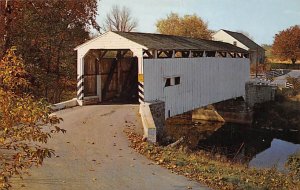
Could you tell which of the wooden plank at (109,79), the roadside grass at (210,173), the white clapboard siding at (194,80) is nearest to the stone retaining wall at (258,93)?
the white clapboard siding at (194,80)

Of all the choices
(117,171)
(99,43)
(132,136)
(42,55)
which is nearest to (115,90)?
(99,43)

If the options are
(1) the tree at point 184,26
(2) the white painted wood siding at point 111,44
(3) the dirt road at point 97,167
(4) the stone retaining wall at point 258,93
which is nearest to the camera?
(3) the dirt road at point 97,167

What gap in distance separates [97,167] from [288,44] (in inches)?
2153

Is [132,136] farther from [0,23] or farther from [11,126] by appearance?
[0,23]

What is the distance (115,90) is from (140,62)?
4.67 meters

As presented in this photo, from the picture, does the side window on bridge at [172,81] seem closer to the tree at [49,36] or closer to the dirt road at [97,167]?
the dirt road at [97,167]

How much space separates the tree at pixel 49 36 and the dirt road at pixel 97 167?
29.7ft

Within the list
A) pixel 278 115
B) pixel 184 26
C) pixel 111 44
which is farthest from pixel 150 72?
pixel 184 26

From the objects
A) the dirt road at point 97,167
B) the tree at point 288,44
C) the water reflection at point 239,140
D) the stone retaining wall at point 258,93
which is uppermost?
the tree at point 288,44

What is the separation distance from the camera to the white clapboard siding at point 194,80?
16.3 m

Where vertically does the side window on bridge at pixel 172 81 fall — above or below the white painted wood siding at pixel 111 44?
below

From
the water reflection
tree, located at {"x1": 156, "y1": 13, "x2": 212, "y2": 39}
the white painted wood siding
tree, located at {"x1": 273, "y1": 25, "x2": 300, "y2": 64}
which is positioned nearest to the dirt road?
the white painted wood siding

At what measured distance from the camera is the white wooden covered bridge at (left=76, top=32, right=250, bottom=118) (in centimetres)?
1598

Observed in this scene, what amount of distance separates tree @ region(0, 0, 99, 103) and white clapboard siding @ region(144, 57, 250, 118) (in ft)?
24.3
